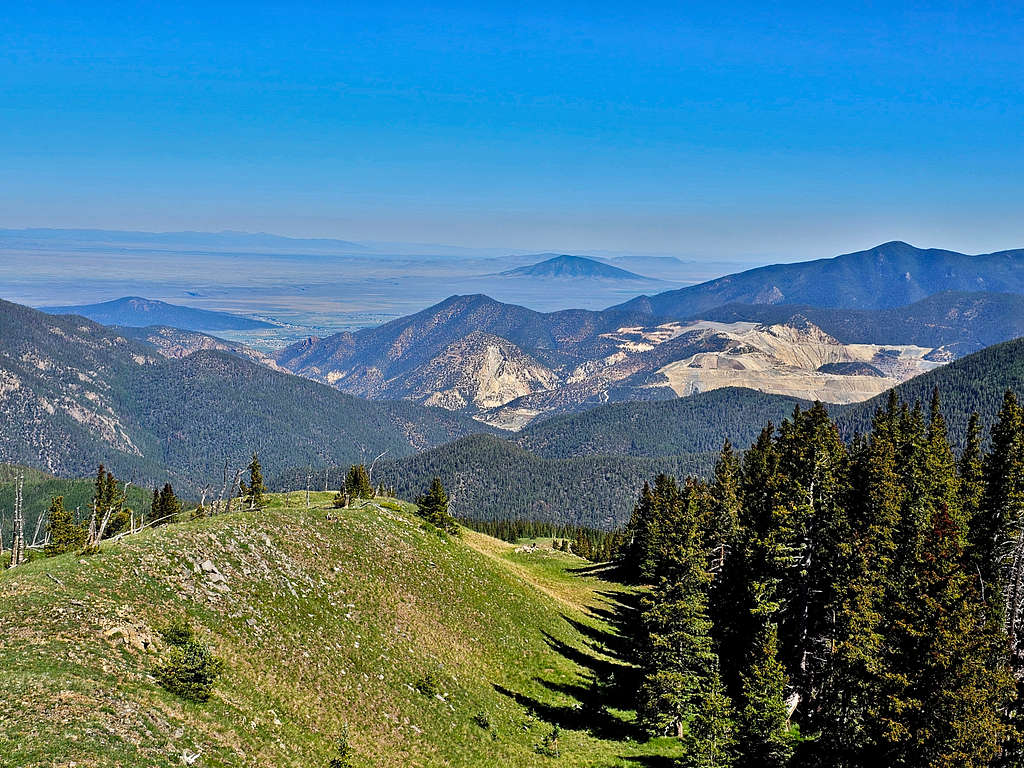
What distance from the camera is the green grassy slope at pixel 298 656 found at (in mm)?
27156

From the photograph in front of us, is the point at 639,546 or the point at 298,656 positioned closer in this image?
the point at 298,656

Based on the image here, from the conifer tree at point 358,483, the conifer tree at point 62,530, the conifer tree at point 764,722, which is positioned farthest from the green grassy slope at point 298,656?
the conifer tree at point 358,483

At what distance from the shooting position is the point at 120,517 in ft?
286

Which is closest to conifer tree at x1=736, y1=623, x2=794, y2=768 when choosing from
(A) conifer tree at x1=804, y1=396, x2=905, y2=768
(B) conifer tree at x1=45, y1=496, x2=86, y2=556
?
(A) conifer tree at x1=804, y1=396, x2=905, y2=768

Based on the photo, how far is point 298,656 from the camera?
38156mm

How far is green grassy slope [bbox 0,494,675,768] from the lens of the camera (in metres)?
27.2

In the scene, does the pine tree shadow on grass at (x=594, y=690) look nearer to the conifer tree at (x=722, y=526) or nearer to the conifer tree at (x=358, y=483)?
the conifer tree at (x=722, y=526)

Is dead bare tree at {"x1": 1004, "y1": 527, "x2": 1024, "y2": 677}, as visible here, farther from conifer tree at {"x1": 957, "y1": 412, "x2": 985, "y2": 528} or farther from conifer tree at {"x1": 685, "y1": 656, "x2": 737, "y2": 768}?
conifer tree at {"x1": 685, "y1": 656, "x2": 737, "y2": 768}

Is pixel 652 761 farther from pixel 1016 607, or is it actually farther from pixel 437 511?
pixel 437 511

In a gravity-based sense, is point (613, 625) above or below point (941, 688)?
below

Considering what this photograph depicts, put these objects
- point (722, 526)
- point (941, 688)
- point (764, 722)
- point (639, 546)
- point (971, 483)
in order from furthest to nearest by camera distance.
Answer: point (639, 546) → point (722, 526) → point (971, 483) → point (764, 722) → point (941, 688)

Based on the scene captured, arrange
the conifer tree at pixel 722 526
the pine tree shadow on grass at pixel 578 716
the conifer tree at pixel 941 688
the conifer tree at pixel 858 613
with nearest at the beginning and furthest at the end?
the conifer tree at pixel 941 688 < the conifer tree at pixel 858 613 < the pine tree shadow on grass at pixel 578 716 < the conifer tree at pixel 722 526

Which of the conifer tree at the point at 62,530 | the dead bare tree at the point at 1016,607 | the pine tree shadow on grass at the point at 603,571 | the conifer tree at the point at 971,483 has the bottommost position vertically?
the pine tree shadow on grass at the point at 603,571

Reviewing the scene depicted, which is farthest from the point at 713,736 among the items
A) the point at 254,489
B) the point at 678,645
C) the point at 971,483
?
the point at 254,489
